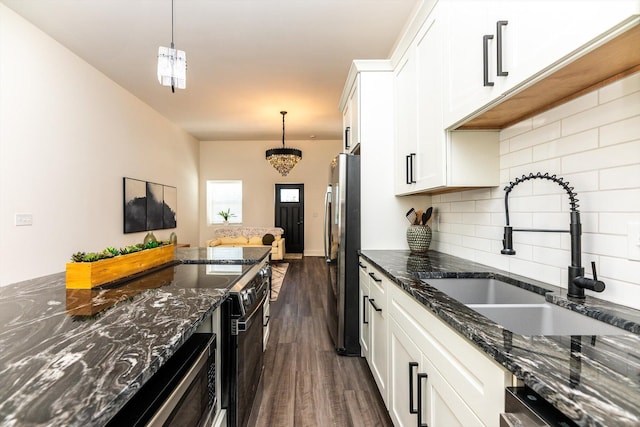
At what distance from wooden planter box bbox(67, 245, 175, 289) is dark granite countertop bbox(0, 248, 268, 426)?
0.04 meters

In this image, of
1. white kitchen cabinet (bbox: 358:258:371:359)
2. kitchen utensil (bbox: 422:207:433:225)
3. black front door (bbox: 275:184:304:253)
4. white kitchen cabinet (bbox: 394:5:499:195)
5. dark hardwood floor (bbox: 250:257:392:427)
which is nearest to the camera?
white kitchen cabinet (bbox: 394:5:499:195)

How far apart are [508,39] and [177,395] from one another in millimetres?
1517

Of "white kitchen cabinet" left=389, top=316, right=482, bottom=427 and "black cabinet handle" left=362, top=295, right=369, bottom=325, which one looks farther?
"black cabinet handle" left=362, top=295, right=369, bottom=325

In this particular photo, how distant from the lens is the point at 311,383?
2166 millimetres

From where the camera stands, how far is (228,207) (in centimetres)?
838

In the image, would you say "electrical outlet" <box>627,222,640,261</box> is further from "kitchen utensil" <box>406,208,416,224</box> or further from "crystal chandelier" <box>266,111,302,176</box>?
"crystal chandelier" <box>266,111,302,176</box>

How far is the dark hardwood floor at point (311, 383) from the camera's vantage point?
1.80 m

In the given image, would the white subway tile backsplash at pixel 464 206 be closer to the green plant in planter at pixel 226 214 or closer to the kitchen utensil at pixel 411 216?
the kitchen utensil at pixel 411 216

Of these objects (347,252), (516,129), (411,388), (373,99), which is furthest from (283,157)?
(411,388)

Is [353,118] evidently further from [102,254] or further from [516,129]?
[102,254]

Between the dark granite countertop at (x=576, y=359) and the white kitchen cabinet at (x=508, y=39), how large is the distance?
2.48 feet

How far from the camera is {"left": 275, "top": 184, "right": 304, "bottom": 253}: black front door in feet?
27.2

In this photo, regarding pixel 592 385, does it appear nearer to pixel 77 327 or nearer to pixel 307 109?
pixel 77 327

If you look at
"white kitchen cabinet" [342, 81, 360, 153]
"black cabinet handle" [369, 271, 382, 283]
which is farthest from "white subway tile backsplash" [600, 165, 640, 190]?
"white kitchen cabinet" [342, 81, 360, 153]
